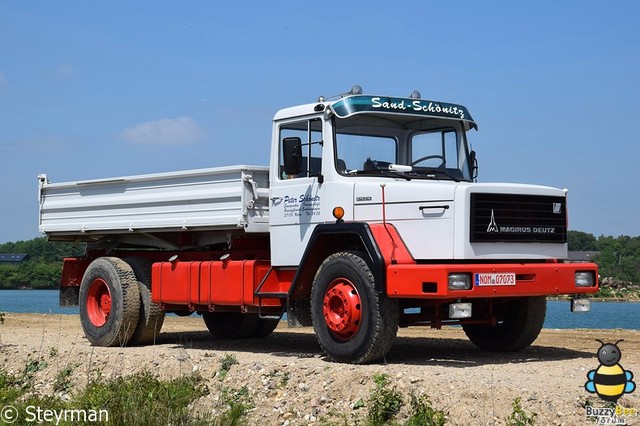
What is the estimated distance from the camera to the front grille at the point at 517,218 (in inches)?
452

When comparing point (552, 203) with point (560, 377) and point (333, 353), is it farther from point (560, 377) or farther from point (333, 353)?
point (333, 353)

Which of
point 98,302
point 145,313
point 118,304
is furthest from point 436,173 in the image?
point 98,302

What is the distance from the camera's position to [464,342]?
15.2m

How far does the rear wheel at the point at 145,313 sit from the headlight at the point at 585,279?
638 cm

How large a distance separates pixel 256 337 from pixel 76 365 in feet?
13.0

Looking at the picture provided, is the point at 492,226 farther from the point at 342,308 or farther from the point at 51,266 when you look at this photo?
the point at 51,266

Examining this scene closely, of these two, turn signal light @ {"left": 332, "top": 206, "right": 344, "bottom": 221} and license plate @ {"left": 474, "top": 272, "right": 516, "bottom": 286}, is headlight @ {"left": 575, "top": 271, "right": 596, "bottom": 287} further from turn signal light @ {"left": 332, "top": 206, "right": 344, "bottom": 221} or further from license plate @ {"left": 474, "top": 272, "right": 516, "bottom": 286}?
turn signal light @ {"left": 332, "top": 206, "right": 344, "bottom": 221}

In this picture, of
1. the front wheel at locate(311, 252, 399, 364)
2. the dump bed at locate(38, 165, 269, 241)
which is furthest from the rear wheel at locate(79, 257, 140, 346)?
the front wheel at locate(311, 252, 399, 364)

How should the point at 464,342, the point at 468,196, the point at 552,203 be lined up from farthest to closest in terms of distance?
1. the point at 464,342
2. the point at 552,203
3. the point at 468,196

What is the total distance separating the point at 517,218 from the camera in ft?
38.8

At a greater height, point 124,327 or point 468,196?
point 468,196

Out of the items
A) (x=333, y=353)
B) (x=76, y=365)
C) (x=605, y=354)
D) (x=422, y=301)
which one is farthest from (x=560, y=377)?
(x=76, y=365)

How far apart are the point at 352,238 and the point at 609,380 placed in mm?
3838

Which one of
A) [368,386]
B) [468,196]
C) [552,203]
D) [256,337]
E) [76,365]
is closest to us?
[368,386]
